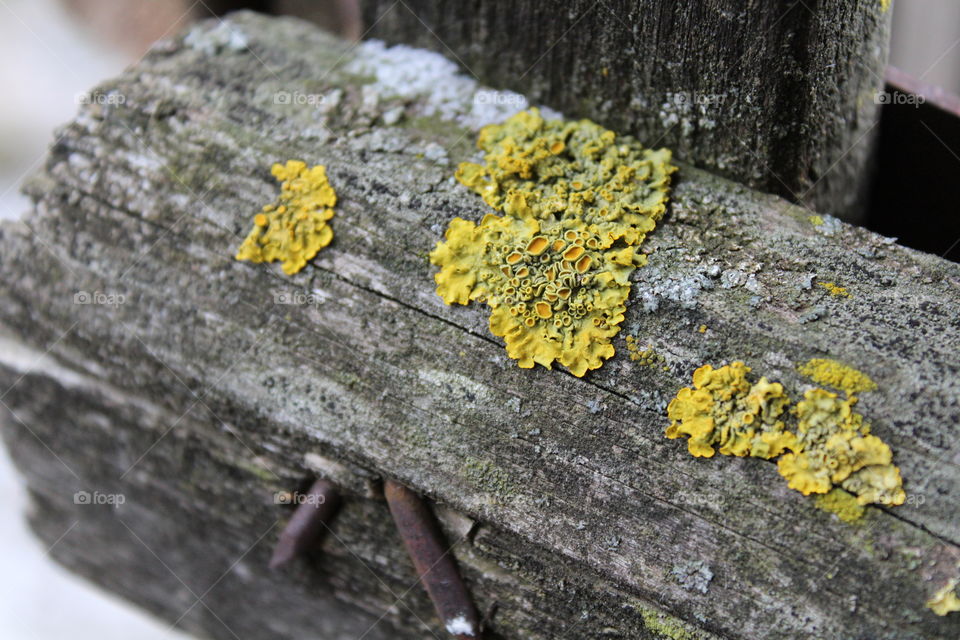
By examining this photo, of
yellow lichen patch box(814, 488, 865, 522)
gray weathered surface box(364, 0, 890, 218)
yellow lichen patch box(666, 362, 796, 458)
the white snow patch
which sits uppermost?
gray weathered surface box(364, 0, 890, 218)

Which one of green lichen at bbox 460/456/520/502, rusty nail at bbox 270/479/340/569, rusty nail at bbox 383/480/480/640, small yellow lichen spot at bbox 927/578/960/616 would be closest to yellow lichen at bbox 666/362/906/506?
small yellow lichen spot at bbox 927/578/960/616

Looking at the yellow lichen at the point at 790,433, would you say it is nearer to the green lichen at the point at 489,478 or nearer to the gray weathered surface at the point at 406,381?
the gray weathered surface at the point at 406,381

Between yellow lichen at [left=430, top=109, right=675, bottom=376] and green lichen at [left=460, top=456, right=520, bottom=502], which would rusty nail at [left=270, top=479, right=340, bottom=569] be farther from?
yellow lichen at [left=430, top=109, right=675, bottom=376]

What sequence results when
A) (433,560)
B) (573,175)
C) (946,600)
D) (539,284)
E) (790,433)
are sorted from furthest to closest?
(573,175)
(433,560)
(539,284)
(790,433)
(946,600)

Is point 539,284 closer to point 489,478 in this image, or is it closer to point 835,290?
point 489,478

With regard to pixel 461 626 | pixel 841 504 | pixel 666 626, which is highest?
pixel 841 504

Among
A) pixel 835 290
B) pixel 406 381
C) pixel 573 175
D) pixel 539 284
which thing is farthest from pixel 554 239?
pixel 835 290
